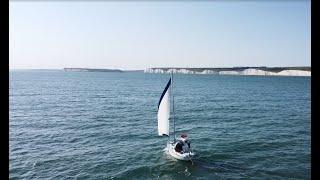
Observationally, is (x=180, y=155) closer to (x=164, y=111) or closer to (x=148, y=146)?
(x=164, y=111)

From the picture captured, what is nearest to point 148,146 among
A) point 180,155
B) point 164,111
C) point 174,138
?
point 174,138

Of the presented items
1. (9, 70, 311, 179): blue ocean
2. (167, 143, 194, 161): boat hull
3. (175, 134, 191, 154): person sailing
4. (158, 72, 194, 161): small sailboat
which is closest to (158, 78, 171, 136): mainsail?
(158, 72, 194, 161): small sailboat

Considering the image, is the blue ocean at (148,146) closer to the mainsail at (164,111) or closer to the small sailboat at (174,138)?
the small sailboat at (174,138)

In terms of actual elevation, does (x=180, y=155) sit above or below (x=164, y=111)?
below

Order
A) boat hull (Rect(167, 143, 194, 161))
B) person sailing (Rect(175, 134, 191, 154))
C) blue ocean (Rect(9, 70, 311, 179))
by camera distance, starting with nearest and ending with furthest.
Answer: blue ocean (Rect(9, 70, 311, 179)), boat hull (Rect(167, 143, 194, 161)), person sailing (Rect(175, 134, 191, 154))

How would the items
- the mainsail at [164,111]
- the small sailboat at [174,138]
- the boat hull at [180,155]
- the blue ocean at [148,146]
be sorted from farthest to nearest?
the mainsail at [164,111]
the small sailboat at [174,138]
the boat hull at [180,155]
the blue ocean at [148,146]

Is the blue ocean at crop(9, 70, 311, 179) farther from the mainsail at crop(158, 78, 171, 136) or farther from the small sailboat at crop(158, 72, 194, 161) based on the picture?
the mainsail at crop(158, 78, 171, 136)

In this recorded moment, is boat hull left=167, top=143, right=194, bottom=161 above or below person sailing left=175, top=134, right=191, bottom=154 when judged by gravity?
below

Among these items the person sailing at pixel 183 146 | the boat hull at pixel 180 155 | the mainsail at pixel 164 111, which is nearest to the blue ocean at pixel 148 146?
the boat hull at pixel 180 155

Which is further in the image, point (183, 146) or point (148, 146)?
point (148, 146)

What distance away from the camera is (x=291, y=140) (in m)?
40.4
